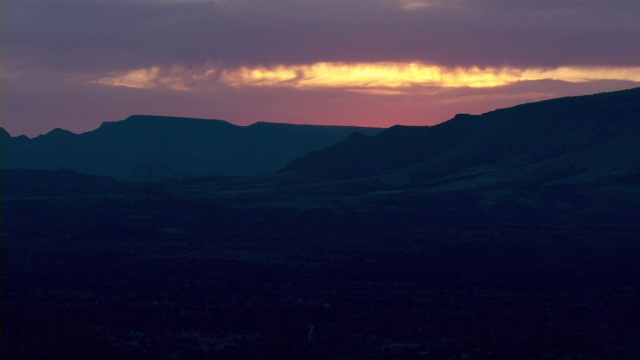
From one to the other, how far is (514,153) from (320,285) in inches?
3726

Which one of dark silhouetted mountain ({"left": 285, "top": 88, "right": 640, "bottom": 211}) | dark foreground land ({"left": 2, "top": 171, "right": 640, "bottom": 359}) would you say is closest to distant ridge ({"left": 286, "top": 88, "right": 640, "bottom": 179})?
dark silhouetted mountain ({"left": 285, "top": 88, "right": 640, "bottom": 211})

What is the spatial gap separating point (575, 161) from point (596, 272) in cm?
7252

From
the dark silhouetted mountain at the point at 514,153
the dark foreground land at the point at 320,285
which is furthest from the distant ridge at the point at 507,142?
the dark foreground land at the point at 320,285

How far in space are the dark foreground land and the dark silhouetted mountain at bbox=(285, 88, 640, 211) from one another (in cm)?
2005

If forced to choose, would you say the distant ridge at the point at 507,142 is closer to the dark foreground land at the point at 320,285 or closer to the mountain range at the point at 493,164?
the mountain range at the point at 493,164

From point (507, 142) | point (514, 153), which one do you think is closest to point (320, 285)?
point (514, 153)

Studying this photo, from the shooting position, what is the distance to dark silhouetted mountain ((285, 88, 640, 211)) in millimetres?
116250

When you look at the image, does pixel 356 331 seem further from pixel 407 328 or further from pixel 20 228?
pixel 20 228

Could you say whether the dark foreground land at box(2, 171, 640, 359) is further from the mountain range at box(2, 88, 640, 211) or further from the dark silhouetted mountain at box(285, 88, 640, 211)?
the dark silhouetted mountain at box(285, 88, 640, 211)

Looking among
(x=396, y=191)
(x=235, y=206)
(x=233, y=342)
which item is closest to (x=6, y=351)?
(x=233, y=342)

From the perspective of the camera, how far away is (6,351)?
36.7m

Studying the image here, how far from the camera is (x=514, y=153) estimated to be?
14300 centimetres

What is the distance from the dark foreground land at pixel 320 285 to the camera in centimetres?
3856

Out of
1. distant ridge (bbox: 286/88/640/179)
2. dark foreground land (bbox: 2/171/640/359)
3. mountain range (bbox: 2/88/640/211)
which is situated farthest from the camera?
distant ridge (bbox: 286/88/640/179)
